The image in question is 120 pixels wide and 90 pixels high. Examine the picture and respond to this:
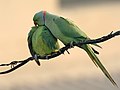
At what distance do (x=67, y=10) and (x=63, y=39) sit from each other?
6.92ft

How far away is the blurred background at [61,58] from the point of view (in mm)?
2988

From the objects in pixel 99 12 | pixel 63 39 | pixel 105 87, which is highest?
pixel 99 12

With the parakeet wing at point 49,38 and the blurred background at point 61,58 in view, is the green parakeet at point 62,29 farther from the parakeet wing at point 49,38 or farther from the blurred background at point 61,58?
the blurred background at point 61,58

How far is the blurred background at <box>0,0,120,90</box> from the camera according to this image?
A: 2988mm

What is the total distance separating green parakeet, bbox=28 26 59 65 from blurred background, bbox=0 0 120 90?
1739 millimetres

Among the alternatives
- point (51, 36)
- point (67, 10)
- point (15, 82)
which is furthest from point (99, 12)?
point (51, 36)

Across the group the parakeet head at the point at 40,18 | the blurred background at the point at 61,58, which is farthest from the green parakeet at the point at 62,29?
the blurred background at the point at 61,58

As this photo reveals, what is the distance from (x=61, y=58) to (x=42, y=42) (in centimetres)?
215

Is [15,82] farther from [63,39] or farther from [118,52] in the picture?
[63,39]

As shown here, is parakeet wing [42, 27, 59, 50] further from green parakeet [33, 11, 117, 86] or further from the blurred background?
the blurred background

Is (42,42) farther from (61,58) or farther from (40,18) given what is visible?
(61,58)

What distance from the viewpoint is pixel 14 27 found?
3057 millimetres

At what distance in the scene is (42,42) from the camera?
1163mm

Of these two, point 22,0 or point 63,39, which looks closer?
point 63,39
